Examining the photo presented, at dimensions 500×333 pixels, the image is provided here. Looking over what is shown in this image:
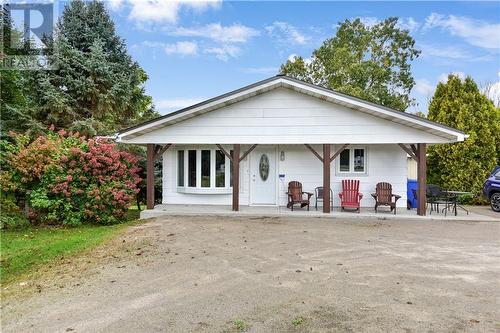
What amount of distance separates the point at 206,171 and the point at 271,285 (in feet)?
26.4

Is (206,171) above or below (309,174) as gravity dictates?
above

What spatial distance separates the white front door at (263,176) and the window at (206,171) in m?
0.92

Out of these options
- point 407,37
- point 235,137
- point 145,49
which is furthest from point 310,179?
point 407,37

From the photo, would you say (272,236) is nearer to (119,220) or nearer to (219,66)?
(119,220)

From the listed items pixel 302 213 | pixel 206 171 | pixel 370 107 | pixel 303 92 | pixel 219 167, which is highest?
pixel 303 92

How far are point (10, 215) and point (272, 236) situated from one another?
7.83 meters

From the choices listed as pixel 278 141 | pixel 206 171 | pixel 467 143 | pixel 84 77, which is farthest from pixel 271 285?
pixel 84 77

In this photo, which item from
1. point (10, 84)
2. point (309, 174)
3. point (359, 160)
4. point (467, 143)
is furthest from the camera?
point (10, 84)

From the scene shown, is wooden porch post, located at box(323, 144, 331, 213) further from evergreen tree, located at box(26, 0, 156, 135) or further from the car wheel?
evergreen tree, located at box(26, 0, 156, 135)

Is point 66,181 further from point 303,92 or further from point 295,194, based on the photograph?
point 303,92

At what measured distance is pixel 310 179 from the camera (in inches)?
495

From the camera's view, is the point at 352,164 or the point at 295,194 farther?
the point at 352,164
